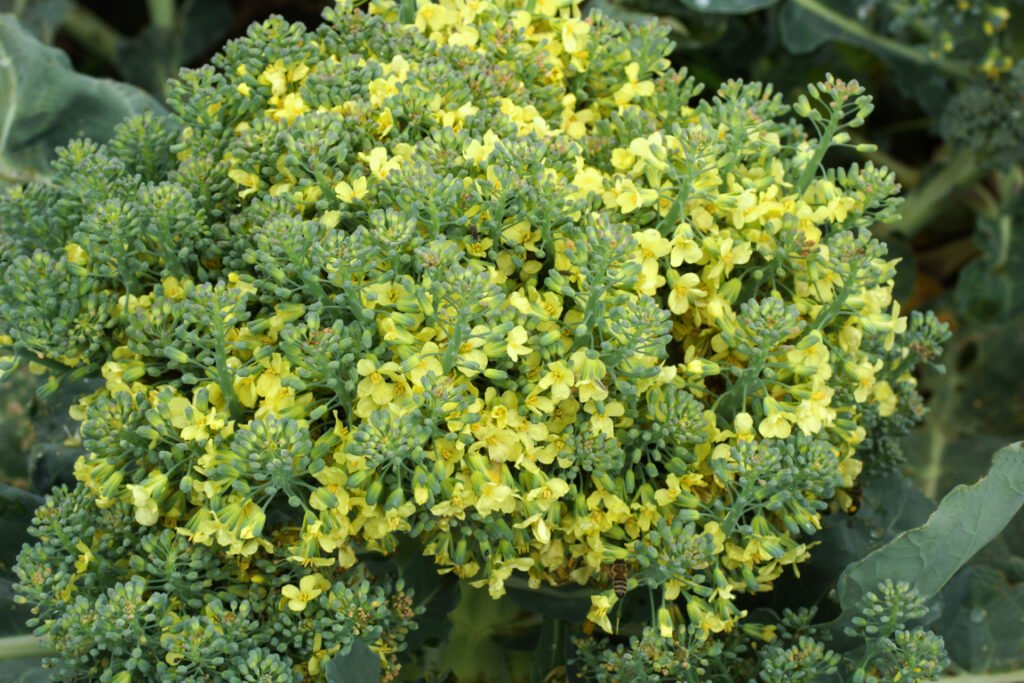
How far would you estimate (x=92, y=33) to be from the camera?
8.44 feet

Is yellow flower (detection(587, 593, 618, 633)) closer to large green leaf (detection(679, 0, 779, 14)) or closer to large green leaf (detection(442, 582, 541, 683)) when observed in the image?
large green leaf (detection(442, 582, 541, 683))

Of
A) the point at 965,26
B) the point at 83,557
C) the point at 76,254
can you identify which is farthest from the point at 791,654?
the point at 965,26

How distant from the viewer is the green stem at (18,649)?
4.57 feet

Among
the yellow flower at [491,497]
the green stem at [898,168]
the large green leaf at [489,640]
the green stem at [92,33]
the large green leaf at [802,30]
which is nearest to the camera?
the yellow flower at [491,497]

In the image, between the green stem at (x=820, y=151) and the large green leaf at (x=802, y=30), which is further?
the large green leaf at (x=802, y=30)

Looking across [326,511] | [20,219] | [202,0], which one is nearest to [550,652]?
[326,511]

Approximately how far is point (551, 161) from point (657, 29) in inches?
11.2

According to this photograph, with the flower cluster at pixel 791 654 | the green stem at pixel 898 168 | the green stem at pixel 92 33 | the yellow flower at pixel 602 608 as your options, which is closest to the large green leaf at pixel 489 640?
the flower cluster at pixel 791 654

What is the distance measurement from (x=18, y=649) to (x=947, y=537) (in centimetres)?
111

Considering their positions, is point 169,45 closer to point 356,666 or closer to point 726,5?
point 726,5

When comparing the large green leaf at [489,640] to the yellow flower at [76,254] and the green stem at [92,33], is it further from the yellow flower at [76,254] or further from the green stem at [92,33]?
the green stem at [92,33]

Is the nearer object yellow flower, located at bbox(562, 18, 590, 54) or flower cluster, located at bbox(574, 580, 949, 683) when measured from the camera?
flower cluster, located at bbox(574, 580, 949, 683)

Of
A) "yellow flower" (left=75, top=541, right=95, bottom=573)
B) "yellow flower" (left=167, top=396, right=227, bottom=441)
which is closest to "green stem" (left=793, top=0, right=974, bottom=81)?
"yellow flower" (left=167, top=396, right=227, bottom=441)

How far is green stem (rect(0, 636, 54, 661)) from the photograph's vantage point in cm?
139
